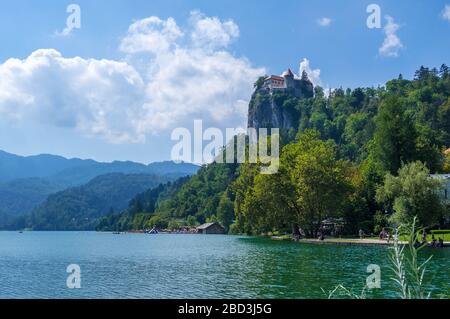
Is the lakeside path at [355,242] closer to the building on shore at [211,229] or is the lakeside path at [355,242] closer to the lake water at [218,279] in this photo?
the lake water at [218,279]

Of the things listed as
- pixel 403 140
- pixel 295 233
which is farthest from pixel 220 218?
pixel 403 140

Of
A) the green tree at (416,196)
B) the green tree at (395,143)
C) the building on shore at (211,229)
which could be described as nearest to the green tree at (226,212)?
the building on shore at (211,229)

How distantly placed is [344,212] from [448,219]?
1248cm

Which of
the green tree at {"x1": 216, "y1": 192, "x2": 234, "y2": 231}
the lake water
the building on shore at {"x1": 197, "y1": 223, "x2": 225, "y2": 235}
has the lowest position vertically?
the building on shore at {"x1": 197, "y1": 223, "x2": 225, "y2": 235}

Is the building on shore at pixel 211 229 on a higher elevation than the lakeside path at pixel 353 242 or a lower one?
lower

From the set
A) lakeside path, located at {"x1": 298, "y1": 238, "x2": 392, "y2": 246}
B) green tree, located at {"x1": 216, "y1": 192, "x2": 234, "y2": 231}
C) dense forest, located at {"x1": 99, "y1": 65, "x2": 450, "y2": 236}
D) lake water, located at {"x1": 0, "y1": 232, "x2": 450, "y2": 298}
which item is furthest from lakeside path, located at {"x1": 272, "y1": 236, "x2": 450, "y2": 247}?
green tree, located at {"x1": 216, "y1": 192, "x2": 234, "y2": 231}

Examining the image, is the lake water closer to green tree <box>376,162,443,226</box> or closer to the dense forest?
green tree <box>376,162,443,226</box>

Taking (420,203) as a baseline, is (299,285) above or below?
below

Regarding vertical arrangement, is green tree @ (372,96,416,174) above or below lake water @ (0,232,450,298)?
above

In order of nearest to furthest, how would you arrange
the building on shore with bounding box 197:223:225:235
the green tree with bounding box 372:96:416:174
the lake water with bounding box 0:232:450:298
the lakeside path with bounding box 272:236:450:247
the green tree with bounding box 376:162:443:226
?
1. the lake water with bounding box 0:232:450:298
2. the lakeside path with bounding box 272:236:450:247
3. the green tree with bounding box 376:162:443:226
4. the green tree with bounding box 372:96:416:174
5. the building on shore with bounding box 197:223:225:235

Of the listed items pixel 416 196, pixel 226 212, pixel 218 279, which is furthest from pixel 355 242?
pixel 226 212

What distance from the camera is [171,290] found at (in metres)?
23.0

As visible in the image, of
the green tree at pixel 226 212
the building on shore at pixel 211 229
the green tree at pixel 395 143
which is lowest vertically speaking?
the building on shore at pixel 211 229
